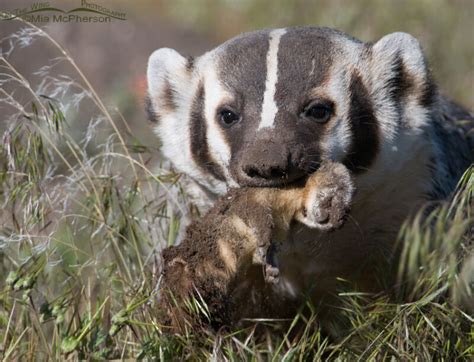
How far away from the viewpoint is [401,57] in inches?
139

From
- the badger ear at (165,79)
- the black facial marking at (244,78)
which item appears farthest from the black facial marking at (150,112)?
the black facial marking at (244,78)

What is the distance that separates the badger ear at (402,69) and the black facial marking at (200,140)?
607 mm

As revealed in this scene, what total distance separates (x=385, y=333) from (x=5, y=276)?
1.36 meters

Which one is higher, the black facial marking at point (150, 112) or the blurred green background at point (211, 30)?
the black facial marking at point (150, 112)

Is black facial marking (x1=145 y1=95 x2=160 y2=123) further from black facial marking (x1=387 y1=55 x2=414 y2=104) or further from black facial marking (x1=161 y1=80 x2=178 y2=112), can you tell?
black facial marking (x1=387 y1=55 x2=414 y2=104)

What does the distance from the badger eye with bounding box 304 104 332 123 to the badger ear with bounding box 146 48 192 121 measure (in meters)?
0.67

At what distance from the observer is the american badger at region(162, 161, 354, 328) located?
108 inches

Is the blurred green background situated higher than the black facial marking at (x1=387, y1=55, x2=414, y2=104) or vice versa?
the black facial marking at (x1=387, y1=55, x2=414, y2=104)

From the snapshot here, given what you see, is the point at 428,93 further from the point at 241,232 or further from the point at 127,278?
the point at 127,278

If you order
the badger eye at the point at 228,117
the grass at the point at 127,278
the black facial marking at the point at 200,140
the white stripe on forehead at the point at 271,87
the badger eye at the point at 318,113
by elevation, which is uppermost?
the white stripe on forehead at the point at 271,87

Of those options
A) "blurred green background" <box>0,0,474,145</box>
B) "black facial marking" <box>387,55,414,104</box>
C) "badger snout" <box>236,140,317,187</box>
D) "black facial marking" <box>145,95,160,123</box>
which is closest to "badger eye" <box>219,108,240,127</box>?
"badger snout" <box>236,140,317,187</box>

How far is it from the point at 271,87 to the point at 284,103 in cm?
8

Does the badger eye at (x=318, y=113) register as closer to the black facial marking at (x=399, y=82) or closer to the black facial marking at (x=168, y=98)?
the black facial marking at (x=399, y=82)

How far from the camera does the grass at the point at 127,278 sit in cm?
→ 292
